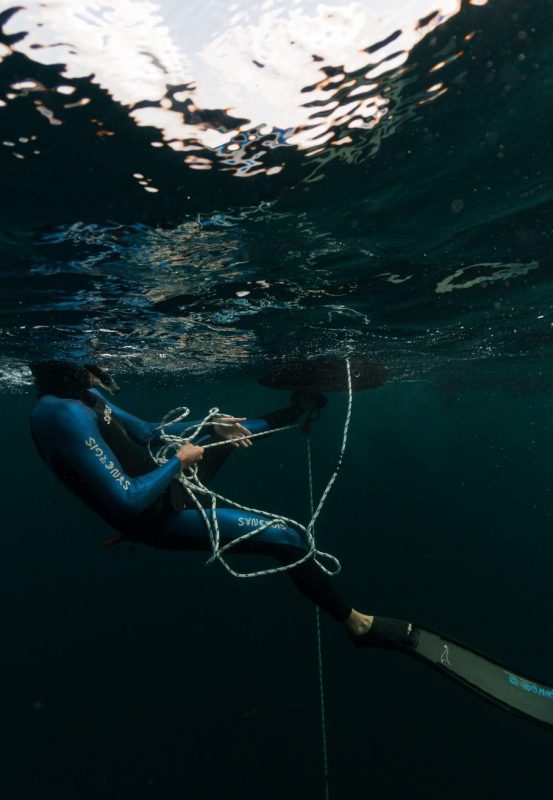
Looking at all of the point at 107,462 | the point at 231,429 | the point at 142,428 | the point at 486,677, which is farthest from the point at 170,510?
Answer: the point at 486,677

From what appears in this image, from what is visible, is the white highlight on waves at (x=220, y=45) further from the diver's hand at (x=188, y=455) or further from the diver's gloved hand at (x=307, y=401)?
the diver's gloved hand at (x=307, y=401)

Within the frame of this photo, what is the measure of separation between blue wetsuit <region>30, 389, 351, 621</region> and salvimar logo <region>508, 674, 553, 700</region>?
2.28m

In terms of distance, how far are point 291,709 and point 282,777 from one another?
→ 2.93 m

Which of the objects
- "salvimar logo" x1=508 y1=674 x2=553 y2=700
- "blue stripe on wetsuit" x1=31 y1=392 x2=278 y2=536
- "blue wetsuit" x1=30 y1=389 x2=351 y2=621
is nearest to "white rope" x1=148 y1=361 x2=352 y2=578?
"blue wetsuit" x1=30 y1=389 x2=351 y2=621

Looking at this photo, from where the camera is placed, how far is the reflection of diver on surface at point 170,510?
13.6 feet

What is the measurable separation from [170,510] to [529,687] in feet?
16.0

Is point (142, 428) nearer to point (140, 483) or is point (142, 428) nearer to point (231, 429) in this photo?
point (231, 429)

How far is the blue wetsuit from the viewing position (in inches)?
163

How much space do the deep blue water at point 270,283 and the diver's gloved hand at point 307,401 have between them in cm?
236

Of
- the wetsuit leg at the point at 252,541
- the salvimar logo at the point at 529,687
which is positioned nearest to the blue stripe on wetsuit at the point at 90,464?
the wetsuit leg at the point at 252,541

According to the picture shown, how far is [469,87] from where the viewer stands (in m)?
4.17

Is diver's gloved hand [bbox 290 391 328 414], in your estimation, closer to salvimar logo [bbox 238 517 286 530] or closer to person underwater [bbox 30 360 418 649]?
person underwater [bbox 30 360 418 649]

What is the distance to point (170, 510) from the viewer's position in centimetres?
472

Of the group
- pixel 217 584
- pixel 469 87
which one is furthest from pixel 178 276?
pixel 217 584
